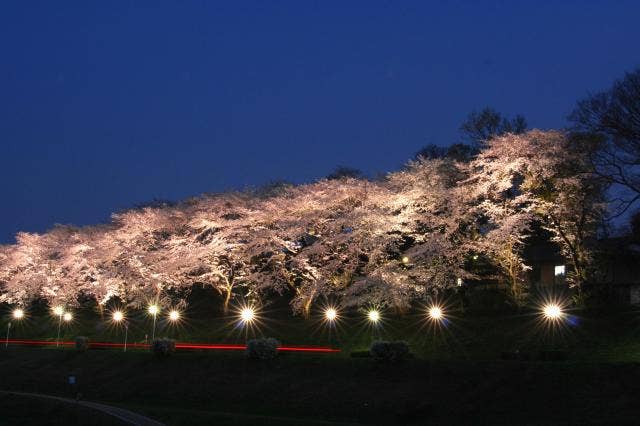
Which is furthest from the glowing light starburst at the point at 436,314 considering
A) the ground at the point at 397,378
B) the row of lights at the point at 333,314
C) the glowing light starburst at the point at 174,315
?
the glowing light starburst at the point at 174,315

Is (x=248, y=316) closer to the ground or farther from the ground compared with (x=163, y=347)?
farther from the ground

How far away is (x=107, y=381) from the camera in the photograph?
31.1 metres

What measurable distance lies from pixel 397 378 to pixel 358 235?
1282cm

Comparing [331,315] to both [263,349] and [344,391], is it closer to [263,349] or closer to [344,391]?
[263,349]

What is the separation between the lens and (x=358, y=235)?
117 feet

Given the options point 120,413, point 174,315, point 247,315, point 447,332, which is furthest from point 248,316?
point 120,413

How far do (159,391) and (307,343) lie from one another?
914 centimetres

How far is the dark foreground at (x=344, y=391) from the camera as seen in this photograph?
19672 mm

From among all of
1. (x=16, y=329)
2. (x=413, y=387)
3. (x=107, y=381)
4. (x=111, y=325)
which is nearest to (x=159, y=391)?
(x=107, y=381)

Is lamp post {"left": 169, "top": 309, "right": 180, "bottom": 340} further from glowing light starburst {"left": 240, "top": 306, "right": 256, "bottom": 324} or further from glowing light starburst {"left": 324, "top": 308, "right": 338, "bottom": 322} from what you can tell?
glowing light starburst {"left": 324, "top": 308, "right": 338, "bottom": 322}

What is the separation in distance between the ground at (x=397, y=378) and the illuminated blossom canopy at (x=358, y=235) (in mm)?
2988

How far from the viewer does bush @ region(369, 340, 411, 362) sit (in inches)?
990

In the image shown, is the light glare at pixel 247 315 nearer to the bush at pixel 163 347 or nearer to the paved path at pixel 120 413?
the bush at pixel 163 347

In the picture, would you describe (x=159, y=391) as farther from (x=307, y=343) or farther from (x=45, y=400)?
(x=307, y=343)
